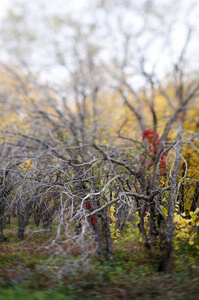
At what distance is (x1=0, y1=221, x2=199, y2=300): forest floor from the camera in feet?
13.5

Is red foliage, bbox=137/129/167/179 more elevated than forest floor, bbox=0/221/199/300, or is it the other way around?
red foliage, bbox=137/129/167/179

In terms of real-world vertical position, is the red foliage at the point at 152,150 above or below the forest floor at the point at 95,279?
above

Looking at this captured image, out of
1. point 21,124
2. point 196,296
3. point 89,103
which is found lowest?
point 196,296

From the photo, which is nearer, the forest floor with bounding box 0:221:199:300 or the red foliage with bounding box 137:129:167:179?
the forest floor with bounding box 0:221:199:300


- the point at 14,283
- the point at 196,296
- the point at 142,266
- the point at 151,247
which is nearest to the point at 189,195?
the point at 151,247

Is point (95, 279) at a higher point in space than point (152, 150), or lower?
lower

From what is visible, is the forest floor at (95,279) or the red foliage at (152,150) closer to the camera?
the forest floor at (95,279)

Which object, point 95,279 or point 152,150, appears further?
point 152,150

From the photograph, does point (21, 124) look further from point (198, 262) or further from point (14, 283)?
point (198, 262)

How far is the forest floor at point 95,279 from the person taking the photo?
4.13 metres

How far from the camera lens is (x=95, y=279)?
4781mm

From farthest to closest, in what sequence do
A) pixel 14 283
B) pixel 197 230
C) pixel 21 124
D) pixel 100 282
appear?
pixel 21 124 → pixel 197 230 → pixel 100 282 → pixel 14 283

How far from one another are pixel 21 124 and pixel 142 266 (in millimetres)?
5708

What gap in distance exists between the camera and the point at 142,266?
5.57m
